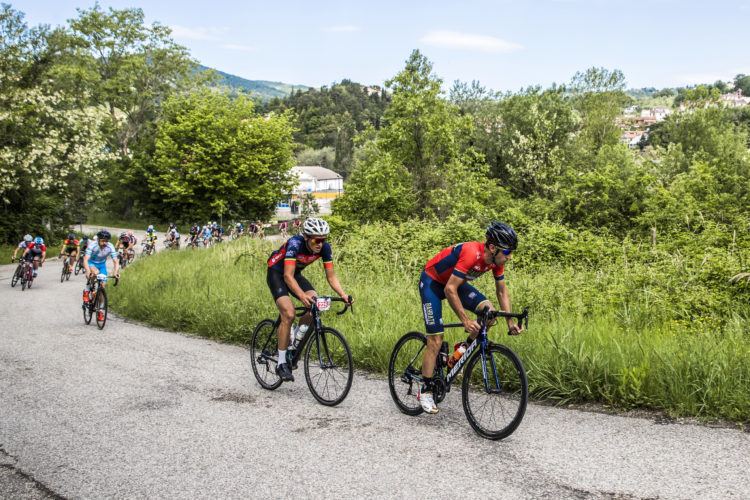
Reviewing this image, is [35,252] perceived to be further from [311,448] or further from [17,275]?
[311,448]

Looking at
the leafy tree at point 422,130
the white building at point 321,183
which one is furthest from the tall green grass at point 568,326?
the white building at point 321,183

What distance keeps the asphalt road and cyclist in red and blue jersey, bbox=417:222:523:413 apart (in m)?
0.68

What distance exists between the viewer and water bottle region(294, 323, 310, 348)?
620 centimetres

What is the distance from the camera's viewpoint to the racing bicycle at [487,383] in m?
4.58

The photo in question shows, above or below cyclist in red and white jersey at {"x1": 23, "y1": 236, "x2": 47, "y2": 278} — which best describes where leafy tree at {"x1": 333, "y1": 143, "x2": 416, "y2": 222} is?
above

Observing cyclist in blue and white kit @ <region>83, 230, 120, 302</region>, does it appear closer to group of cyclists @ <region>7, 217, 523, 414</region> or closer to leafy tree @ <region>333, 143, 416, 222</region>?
group of cyclists @ <region>7, 217, 523, 414</region>

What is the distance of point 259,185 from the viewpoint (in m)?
50.2

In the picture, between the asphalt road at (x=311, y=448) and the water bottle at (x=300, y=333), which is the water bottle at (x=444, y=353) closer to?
the asphalt road at (x=311, y=448)

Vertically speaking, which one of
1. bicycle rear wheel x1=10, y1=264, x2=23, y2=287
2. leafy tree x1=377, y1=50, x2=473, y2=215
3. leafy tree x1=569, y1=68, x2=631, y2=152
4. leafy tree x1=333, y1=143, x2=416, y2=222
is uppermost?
leafy tree x1=569, y1=68, x2=631, y2=152

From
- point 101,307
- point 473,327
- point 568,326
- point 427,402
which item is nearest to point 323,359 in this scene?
point 427,402

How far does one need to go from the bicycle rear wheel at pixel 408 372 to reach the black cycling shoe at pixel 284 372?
122 cm

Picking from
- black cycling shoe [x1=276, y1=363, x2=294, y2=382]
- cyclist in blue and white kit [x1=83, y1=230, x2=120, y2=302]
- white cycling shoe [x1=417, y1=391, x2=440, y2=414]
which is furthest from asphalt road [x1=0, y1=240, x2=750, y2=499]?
cyclist in blue and white kit [x1=83, y1=230, x2=120, y2=302]

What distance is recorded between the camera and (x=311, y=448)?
4.65 metres

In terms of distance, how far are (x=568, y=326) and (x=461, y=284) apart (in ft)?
7.27
